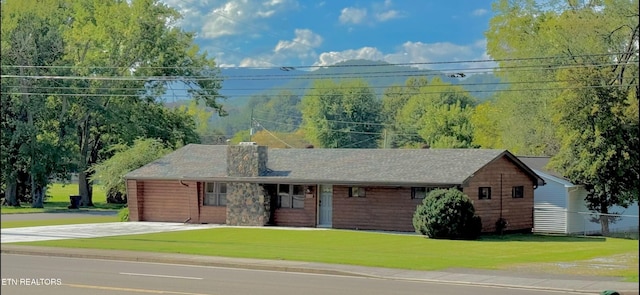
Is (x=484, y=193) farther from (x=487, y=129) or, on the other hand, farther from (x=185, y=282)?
(x=487, y=129)

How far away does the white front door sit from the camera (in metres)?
46.3

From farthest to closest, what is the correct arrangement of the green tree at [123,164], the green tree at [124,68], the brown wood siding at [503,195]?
the green tree at [124,68] < the green tree at [123,164] < the brown wood siding at [503,195]

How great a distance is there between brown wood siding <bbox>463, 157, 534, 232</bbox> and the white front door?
7704mm

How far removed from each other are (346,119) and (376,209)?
303 feet

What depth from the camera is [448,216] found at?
39062 millimetres

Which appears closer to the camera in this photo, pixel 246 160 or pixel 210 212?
pixel 246 160

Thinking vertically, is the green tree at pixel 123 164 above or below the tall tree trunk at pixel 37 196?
above

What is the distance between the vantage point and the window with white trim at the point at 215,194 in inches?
1927

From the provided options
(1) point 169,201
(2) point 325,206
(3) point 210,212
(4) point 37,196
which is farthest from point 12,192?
(2) point 325,206

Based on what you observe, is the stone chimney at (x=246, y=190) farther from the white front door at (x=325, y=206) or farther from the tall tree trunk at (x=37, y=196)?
the tall tree trunk at (x=37, y=196)

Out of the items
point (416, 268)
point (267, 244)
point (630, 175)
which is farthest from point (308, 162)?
point (416, 268)

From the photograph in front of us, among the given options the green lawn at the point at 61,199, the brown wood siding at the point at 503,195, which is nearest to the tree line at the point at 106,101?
the green lawn at the point at 61,199

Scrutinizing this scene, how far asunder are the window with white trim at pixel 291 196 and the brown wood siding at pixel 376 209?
2.26 metres

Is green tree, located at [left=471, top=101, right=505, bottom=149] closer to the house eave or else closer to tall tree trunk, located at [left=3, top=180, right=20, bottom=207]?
the house eave
